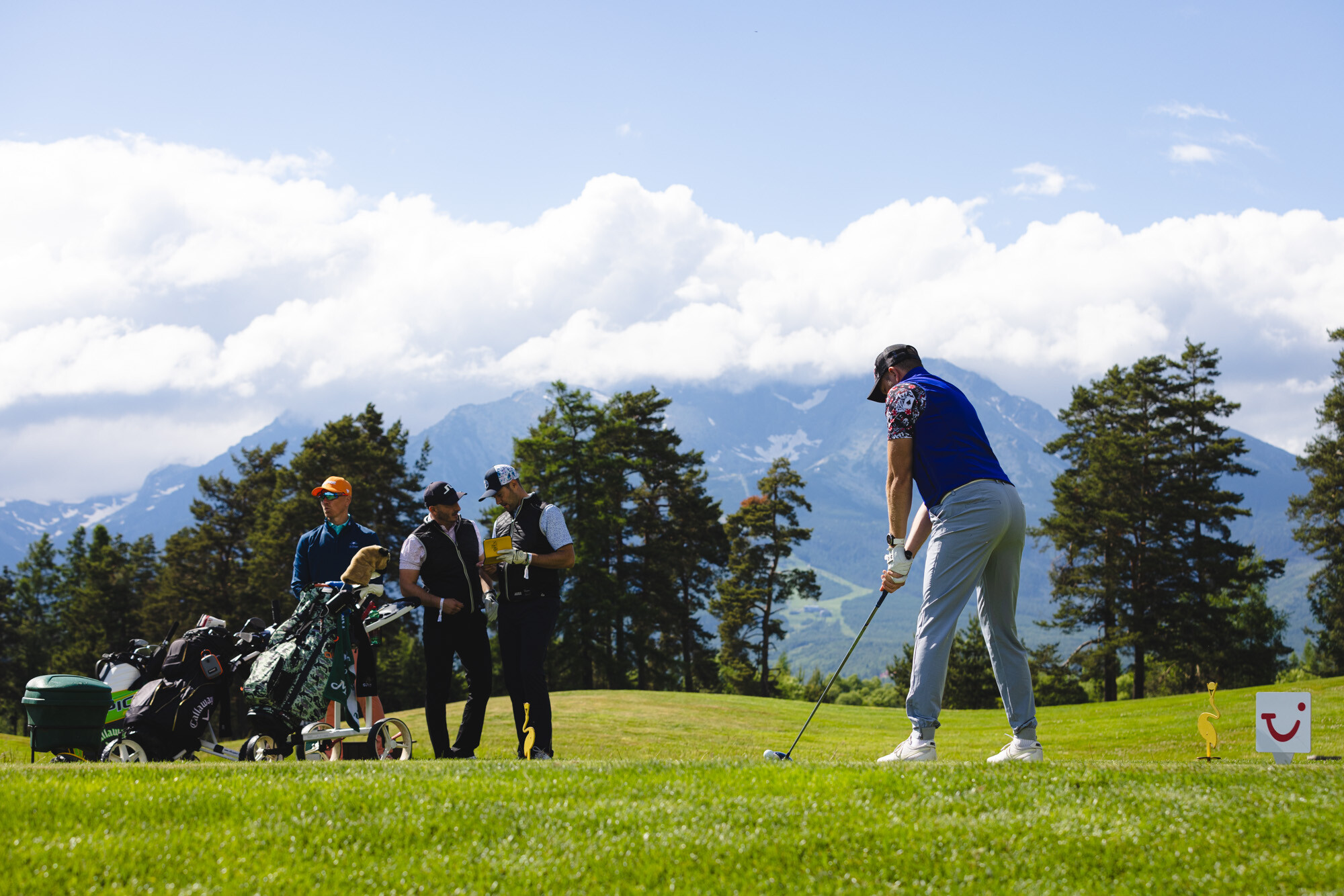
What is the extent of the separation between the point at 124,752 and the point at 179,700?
586 millimetres

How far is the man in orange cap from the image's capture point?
30.8 ft

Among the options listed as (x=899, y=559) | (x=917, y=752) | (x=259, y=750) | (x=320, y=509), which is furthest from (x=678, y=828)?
(x=320, y=509)

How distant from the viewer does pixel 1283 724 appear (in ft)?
24.8

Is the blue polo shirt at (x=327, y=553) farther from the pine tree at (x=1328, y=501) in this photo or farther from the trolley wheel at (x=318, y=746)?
the pine tree at (x=1328, y=501)

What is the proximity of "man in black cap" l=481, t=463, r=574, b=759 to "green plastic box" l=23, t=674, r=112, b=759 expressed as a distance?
12.3 feet

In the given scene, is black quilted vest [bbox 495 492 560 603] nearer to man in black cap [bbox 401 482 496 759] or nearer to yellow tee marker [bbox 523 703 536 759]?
man in black cap [bbox 401 482 496 759]

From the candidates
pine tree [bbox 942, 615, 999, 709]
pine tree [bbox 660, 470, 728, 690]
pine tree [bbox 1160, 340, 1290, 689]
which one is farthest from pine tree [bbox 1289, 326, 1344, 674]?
pine tree [bbox 660, 470, 728, 690]

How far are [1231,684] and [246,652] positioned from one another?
52381 mm

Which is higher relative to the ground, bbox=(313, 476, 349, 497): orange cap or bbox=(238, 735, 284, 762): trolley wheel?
bbox=(313, 476, 349, 497): orange cap

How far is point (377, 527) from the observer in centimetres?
Result: 4462

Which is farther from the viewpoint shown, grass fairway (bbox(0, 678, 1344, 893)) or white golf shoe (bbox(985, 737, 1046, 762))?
white golf shoe (bbox(985, 737, 1046, 762))

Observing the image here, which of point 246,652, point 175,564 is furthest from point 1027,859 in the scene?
point 175,564

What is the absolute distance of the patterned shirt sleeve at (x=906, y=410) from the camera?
250 inches

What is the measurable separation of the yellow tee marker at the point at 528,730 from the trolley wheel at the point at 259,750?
2.15 meters
